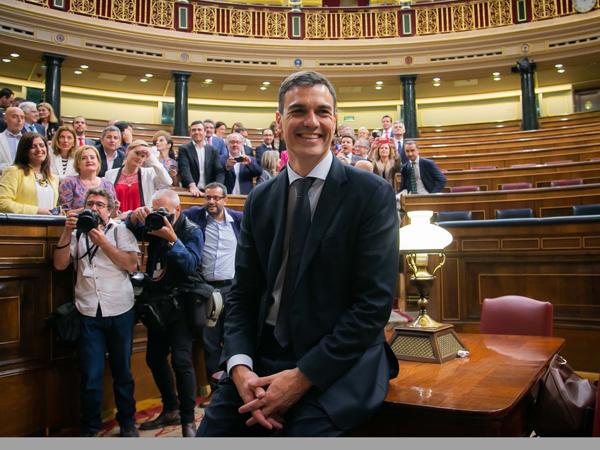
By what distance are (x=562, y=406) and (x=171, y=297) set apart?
1661mm

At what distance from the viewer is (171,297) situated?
238 cm

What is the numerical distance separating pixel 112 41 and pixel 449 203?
7.56 m

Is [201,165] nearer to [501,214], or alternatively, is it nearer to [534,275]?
[501,214]

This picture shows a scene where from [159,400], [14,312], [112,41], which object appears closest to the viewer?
[14,312]

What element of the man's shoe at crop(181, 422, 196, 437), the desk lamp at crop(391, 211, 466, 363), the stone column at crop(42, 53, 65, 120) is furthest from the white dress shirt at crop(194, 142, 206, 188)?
the stone column at crop(42, 53, 65, 120)

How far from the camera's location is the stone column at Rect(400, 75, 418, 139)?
10.2 m

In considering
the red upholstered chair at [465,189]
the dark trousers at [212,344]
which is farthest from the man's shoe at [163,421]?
the red upholstered chair at [465,189]

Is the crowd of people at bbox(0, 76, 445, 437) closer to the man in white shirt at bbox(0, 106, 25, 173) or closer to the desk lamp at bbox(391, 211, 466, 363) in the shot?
the man in white shirt at bbox(0, 106, 25, 173)

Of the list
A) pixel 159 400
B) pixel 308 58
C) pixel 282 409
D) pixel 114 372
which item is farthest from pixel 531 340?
pixel 308 58

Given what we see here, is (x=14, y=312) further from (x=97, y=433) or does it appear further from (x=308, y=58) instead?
(x=308, y=58)

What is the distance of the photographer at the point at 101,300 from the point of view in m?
2.18

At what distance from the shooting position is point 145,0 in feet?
31.9

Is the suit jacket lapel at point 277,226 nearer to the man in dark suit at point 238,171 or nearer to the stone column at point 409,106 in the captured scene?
the man in dark suit at point 238,171

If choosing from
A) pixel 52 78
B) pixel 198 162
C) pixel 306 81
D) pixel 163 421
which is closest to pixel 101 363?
pixel 163 421
